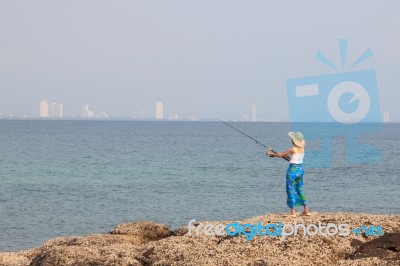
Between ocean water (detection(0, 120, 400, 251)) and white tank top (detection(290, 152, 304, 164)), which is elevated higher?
white tank top (detection(290, 152, 304, 164))

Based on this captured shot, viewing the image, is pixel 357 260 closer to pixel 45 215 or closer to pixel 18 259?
pixel 18 259

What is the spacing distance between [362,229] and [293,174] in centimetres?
221

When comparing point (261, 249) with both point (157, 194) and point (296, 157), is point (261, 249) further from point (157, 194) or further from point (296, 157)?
point (157, 194)

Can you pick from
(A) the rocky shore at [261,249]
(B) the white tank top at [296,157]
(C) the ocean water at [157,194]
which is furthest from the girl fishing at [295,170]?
(C) the ocean water at [157,194]

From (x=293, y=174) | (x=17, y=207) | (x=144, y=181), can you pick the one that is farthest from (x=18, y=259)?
(x=144, y=181)

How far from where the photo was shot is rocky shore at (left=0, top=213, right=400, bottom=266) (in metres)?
13.2

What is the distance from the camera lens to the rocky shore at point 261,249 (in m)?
13.2

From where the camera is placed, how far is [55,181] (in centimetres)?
5128

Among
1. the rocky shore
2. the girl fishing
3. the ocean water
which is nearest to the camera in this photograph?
the rocky shore

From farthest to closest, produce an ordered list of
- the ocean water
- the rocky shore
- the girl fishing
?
the ocean water < the girl fishing < the rocky shore

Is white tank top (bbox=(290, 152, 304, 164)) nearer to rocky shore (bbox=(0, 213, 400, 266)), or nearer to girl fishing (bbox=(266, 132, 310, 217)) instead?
girl fishing (bbox=(266, 132, 310, 217))

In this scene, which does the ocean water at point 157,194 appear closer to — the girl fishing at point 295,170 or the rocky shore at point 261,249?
the rocky shore at point 261,249

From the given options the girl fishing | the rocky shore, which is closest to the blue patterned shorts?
the girl fishing

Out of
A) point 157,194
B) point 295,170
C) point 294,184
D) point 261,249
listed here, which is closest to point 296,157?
point 295,170
